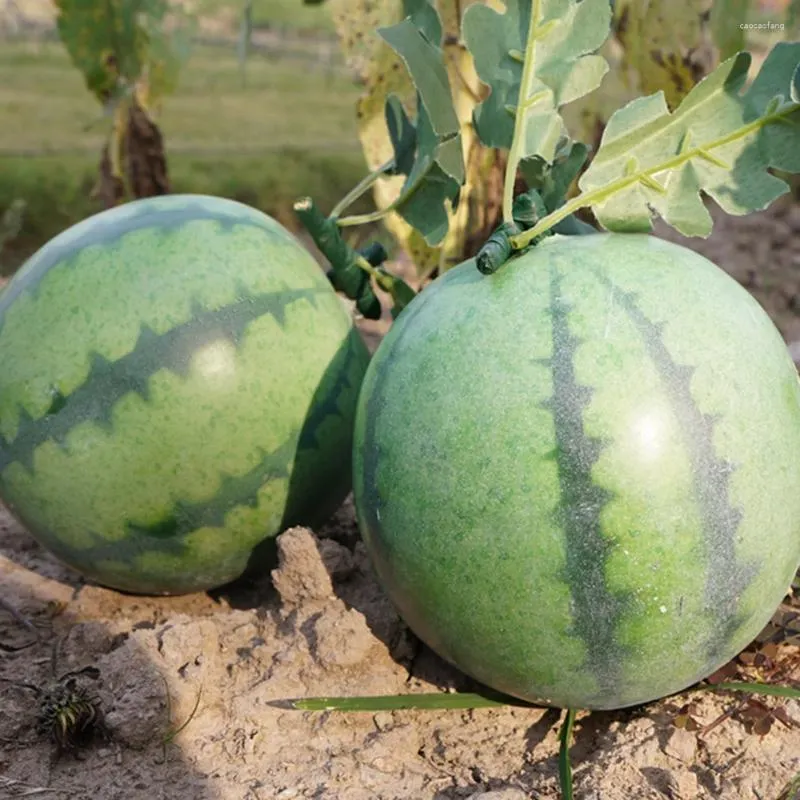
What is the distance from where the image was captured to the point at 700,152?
2236mm

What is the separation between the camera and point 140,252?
8.18 feet

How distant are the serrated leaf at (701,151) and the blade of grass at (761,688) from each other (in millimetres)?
898

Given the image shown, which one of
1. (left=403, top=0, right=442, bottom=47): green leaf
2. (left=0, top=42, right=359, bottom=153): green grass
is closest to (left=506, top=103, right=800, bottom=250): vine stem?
(left=403, top=0, right=442, bottom=47): green leaf

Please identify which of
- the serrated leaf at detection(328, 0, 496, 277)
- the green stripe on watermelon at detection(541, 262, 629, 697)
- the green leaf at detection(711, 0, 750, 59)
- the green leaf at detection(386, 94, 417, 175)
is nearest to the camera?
the green stripe on watermelon at detection(541, 262, 629, 697)

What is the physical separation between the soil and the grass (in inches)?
141

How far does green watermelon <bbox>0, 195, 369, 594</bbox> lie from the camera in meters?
2.41

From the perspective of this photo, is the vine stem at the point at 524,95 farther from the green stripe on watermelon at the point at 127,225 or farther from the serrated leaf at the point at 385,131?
the serrated leaf at the point at 385,131

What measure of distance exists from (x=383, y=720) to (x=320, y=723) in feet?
0.43

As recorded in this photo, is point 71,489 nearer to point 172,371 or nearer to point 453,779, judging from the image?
point 172,371

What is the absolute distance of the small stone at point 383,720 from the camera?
2316 mm

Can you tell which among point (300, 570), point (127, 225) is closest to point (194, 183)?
point (127, 225)

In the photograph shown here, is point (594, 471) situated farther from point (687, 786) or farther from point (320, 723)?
point (320, 723)

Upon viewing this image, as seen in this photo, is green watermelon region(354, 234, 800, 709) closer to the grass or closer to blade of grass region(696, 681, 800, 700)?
blade of grass region(696, 681, 800, 700)

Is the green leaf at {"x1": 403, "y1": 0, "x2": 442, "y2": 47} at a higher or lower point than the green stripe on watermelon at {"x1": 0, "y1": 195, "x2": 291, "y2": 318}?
higher
